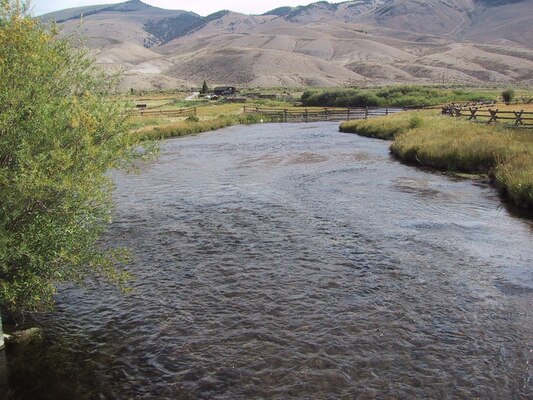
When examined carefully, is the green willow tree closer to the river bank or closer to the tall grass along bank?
the river bank

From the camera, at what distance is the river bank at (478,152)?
23.7 m

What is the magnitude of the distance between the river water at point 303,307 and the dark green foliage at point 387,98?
70935mm

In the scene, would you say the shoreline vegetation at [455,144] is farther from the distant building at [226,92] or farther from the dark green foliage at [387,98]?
the distant building at [226,92]

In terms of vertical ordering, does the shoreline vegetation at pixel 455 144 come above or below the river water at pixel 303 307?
above

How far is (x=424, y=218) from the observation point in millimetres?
20953

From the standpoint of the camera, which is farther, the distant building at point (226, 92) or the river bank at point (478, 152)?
the distant building at point (226, 92)

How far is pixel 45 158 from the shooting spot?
942 cm

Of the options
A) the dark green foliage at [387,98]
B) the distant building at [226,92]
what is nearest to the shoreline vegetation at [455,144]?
the dark green foliage at [387,98]

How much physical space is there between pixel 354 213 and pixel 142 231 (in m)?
9.23

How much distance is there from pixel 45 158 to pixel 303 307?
729 cm

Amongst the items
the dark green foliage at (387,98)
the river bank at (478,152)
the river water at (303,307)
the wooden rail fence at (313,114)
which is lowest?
the river water at (303,307)

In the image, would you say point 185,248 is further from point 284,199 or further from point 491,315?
point 491,315

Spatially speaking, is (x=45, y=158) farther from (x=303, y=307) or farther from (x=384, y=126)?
(x=384, y=126)

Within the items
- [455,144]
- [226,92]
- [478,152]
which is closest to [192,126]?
[455,144]
